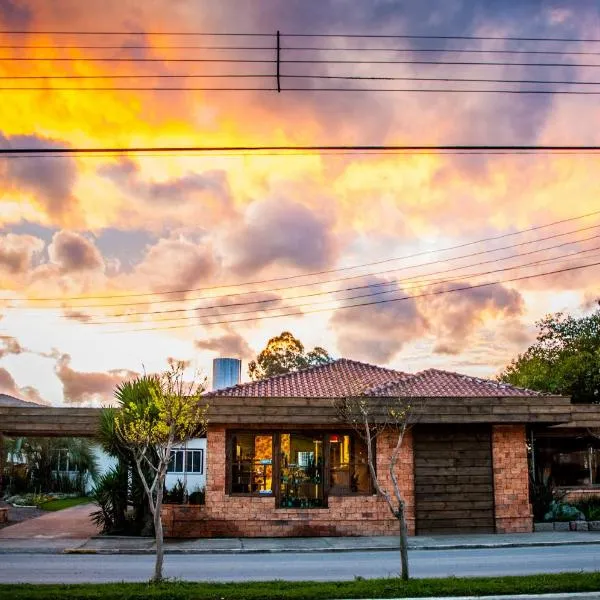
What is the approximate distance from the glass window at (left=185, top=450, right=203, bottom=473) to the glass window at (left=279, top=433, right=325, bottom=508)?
15704mm

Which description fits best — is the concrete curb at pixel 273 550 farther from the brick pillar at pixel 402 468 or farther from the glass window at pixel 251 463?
the glass window at pixel 251 463

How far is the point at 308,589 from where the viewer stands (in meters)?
12.1

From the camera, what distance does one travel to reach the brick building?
73.6 ft

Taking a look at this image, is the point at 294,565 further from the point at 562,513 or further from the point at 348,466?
the point at 562,513

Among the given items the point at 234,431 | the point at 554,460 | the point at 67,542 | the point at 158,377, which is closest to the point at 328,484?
the point at 234,431

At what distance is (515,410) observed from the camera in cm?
2306

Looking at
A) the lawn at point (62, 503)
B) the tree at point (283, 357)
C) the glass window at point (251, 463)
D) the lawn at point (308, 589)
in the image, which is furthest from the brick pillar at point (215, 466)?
the tree at point (283, 357)

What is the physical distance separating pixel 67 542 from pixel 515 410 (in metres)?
12.8

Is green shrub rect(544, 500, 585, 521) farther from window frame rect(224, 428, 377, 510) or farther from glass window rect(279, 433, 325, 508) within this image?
glass window rect(279, 433, 325, 508)

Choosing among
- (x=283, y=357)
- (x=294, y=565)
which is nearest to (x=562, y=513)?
(x=294, y=565)

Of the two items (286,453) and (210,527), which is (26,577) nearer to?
(210,527)

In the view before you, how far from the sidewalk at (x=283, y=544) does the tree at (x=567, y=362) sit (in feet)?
73.0

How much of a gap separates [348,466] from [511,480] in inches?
188

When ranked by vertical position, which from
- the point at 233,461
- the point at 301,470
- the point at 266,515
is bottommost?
the point at 266,515
